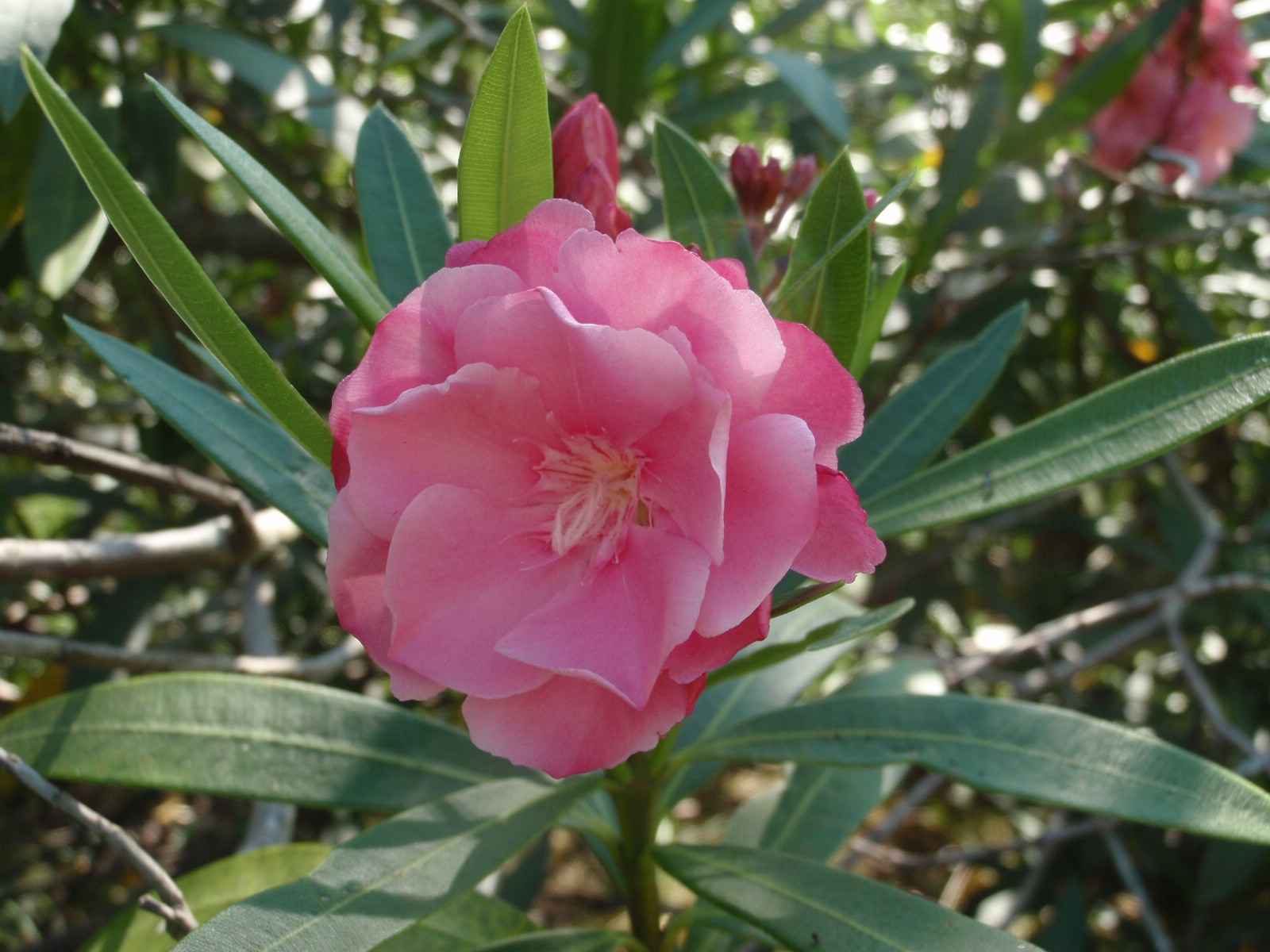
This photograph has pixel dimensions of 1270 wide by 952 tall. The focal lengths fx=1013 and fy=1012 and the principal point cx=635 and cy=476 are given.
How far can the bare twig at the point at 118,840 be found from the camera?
33.1 inches

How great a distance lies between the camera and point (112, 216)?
0.72m

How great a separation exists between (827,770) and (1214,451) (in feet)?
5.35

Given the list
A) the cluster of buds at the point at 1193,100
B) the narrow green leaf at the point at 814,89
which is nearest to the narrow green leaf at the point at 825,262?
the narrow green leaf at the point at 814,89

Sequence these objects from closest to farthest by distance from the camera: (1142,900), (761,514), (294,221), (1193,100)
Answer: (761,514) < (294,221) < (1142,900) < (1193,100)

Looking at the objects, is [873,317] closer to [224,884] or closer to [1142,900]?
[224,884]

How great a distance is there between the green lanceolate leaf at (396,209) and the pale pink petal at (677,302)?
0.32m

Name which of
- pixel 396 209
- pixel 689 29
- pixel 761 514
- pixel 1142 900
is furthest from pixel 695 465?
pixel 689 29

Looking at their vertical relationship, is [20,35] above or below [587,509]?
above

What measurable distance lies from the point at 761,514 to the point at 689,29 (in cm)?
170

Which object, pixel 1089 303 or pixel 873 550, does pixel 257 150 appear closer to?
pixel 873 550

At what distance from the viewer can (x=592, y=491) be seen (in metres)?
0.80

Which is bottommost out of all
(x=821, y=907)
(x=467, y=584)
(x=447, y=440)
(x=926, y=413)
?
(x=821, y=907)

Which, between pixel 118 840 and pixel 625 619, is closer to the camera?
pixel 625 619

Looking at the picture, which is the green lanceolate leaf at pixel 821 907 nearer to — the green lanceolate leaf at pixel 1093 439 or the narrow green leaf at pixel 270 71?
the green lanceolate leaf at pixel 1093 439
